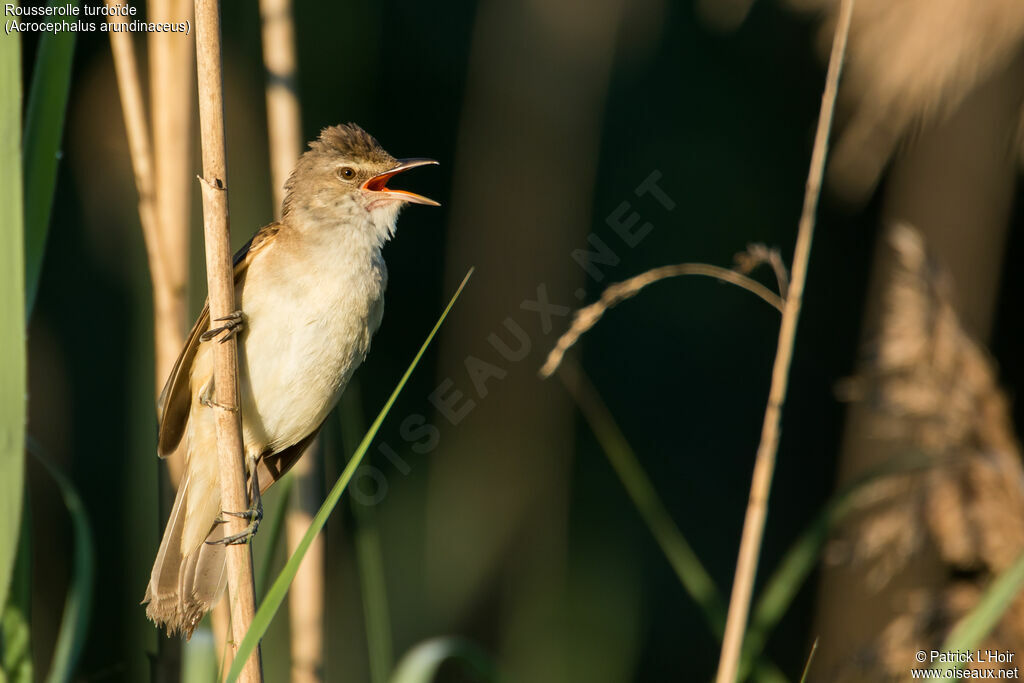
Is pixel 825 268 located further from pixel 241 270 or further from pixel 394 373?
pixel 241 270

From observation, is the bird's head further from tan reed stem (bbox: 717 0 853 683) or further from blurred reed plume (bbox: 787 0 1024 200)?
blurred reed plume (bbox: 787 0 1024 200)

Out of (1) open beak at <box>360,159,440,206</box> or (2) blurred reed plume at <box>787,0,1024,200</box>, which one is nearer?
(1) open beak at <box>360,159,440,206</box>

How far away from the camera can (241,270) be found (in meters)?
2.46

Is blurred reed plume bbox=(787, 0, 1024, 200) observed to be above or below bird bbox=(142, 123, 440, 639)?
above

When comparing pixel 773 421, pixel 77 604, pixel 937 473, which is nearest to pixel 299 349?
pixel 77 604

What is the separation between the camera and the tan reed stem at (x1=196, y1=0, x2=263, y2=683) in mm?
1638

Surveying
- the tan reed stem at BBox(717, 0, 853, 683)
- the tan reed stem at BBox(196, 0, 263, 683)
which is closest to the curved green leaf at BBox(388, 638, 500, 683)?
the tan reed stem at BBox(196, 0, 263, 683)

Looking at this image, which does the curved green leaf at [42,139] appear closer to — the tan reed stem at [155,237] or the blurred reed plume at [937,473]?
the tan reed stem at [155,237]

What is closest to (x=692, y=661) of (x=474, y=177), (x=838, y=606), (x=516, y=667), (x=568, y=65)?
(x=838, y=606)

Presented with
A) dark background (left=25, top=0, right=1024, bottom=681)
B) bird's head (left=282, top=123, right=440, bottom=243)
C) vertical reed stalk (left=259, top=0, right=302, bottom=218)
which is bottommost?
dark background (left=25, top=0, right=1024, bottom=681)

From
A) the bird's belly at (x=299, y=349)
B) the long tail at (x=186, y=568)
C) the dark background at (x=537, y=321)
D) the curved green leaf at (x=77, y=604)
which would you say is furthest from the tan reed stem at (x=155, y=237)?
the dark background at (x=537, y=321)

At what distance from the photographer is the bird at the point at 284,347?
225cm

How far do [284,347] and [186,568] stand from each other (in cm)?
57

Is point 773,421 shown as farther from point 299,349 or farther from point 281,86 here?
point 281,86
